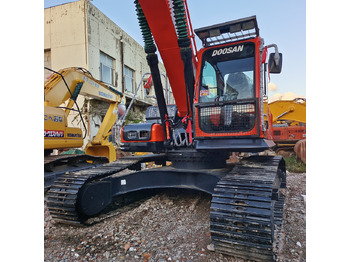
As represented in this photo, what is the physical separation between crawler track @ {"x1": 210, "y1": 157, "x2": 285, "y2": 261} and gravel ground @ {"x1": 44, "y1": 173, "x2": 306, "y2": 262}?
19 centimetres

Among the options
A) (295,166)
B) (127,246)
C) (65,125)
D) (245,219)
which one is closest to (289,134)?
(295,166)

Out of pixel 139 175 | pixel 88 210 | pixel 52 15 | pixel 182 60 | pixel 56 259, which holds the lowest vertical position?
pixel 56 259

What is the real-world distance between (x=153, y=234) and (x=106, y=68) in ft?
33.5

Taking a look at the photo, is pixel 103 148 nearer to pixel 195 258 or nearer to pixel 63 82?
pixel 63 82

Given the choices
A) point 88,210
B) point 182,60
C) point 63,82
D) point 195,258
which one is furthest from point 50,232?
point 63,82

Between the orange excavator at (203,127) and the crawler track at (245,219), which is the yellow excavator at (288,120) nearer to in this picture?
the orange excavator at (203,127)

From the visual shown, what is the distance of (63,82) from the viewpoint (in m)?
5.26

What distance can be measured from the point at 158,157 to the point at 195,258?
2.15 m

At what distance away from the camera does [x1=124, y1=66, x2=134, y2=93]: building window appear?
13.6 meters

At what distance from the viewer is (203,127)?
10.2 ft

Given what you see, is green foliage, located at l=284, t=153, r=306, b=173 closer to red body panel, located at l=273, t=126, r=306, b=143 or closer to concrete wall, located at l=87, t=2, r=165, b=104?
red body panel, located at l=273, t=126, r=306, b=143

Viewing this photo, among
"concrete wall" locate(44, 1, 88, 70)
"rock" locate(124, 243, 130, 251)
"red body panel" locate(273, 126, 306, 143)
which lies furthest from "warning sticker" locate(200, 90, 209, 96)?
"concrete wall" locate(44, 1, 88, 70)

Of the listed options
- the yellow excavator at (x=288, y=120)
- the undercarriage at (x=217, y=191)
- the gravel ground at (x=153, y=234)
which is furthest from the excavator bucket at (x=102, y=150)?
the yellow excavator at (x=288, y=120)
